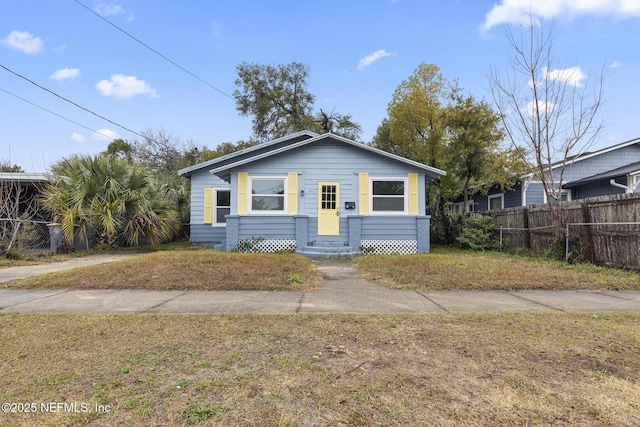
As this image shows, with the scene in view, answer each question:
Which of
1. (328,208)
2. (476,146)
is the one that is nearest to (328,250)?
(328,208)

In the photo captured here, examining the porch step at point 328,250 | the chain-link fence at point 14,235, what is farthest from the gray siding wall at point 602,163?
the chain-link fence at point 14,235

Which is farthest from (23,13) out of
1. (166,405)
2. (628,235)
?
(628,235)

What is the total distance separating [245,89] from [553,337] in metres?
30.5

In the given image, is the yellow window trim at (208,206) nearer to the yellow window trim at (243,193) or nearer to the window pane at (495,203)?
the yellow window trim at (243,193)

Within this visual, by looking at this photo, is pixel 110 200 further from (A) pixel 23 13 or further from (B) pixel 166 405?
(B) pixel 166 405

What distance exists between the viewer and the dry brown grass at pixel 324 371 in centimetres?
213

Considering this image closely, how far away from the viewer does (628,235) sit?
7609mm

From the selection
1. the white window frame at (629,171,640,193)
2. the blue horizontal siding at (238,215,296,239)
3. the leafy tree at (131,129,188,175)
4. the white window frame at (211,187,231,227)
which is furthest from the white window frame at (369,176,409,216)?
the leafy tree at (131,129,188,175)

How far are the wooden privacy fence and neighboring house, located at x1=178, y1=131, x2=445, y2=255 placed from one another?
3.46 m

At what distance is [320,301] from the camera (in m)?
5.28

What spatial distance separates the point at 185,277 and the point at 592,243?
31.8ft

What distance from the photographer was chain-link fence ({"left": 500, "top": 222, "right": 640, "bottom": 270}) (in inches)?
297

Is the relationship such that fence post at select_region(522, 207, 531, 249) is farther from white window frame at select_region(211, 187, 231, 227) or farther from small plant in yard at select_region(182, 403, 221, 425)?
white window frame at select_region(211, 187, 231, 227)

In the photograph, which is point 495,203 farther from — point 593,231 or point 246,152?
point 246,152
